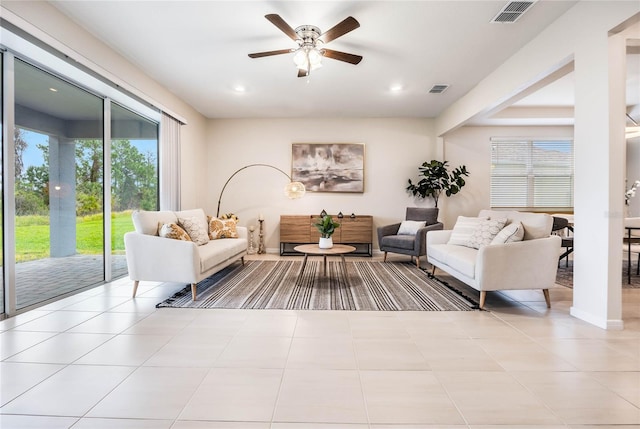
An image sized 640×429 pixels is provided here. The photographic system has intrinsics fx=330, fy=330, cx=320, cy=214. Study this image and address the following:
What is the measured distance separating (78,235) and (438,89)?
5.10 meters

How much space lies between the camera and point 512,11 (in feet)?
9.46

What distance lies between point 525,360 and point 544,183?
5964 mm

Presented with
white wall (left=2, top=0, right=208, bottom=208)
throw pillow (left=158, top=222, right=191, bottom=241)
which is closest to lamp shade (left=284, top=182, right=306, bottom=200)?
white wall (left=2, top=0, right=208, bottom=208)

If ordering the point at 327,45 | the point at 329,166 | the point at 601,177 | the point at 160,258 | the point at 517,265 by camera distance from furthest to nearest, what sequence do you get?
the point at 329,166, the point at 327,45, the point at 160,258, the point at 517,265, the point at 601,177

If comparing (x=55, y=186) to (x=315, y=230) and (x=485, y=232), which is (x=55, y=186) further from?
(x=485, y=232)

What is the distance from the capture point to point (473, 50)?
366 cm

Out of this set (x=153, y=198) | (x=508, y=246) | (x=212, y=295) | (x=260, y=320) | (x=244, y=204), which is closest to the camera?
(x=260, y=320)

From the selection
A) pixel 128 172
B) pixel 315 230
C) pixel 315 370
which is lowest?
pixel 315 370

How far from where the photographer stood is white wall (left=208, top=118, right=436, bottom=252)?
21.7ft

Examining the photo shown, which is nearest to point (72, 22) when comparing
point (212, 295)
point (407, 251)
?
point (212, 295)

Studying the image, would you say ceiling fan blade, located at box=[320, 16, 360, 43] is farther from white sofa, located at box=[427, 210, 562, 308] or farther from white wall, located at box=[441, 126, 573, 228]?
white wall, located at box=[441, 126, 573, 228]

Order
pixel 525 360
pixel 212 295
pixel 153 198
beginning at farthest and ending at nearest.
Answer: pixel 153 198 < pixel 212 295 < pixel 525 360

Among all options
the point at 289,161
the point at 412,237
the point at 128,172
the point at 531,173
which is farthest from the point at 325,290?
the point at 531,173

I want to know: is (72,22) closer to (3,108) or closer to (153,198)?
(3,108)
